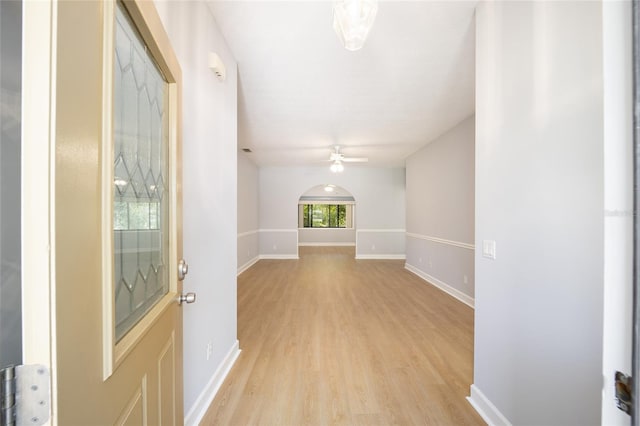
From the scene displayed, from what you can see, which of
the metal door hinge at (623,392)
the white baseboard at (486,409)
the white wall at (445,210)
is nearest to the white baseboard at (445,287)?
the white wall at (445,210)

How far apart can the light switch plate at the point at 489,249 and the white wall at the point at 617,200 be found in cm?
128

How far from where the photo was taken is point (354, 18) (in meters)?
1.02

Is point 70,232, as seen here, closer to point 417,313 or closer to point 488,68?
point 488,68

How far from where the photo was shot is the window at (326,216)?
1310 cm

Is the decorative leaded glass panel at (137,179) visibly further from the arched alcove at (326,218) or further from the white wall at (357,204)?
the arched alcove at (326,218)

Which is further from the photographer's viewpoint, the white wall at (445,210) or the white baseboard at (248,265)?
the white baseboard at (248,265)

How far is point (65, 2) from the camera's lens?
0.44 m

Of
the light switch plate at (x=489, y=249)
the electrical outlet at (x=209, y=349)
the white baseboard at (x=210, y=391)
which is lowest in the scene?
the white baseboard at (x=210, y=391)

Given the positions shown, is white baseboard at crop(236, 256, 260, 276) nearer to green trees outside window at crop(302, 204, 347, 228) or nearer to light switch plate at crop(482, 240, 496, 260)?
light switch plate at crop(482, 240, 496, 260)

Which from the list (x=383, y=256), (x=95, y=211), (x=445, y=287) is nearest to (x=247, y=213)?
(x=383, y=256)

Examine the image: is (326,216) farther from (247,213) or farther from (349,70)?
(349,70)

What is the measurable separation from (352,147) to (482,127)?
3.80m

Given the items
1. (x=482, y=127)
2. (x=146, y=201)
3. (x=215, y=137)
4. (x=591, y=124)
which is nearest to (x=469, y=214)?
(x=482, y=127)

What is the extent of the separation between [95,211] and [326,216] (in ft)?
41.8
